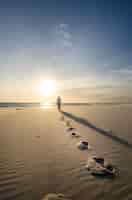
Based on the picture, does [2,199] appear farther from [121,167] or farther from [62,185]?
[121,167]

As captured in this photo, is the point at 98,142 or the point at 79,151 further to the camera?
the point at 98,142

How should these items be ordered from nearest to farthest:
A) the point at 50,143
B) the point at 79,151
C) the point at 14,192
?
the point at 14,192
the point at 79,151
the point at 50,143

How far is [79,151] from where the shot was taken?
219 inches

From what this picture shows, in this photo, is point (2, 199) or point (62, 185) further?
point (62, 185)

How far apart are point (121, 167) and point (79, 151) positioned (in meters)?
1.57

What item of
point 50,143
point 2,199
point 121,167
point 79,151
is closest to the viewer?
point 2,199

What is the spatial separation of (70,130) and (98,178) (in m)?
4.90

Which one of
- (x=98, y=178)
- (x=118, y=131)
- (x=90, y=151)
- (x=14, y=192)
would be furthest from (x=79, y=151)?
(x=118, y=131)

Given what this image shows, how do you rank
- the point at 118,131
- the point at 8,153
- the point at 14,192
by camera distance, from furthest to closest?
the point at 118,131 → the point at 8,153 → the point at 14,192

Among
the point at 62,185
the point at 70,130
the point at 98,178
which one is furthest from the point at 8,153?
the point at 70,130

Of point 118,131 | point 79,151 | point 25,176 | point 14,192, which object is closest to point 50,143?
point 79,151

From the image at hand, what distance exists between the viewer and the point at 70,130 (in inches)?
340

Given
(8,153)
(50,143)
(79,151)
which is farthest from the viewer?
(50,143)

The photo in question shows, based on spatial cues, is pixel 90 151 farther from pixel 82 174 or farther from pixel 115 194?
pixel 115 194
